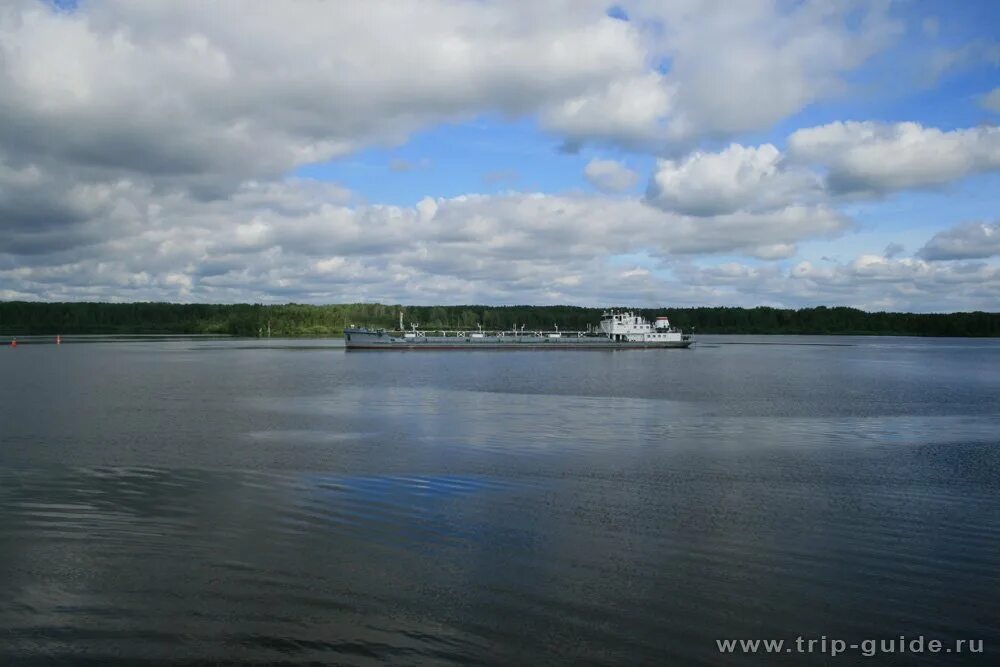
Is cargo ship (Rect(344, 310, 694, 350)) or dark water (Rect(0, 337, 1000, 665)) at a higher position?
cargo ship (Rect(344, 310, 694, 350))

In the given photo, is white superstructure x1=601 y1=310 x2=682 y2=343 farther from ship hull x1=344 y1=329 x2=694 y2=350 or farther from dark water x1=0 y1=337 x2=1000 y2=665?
dark water x1=0 y1=337 x2=1000 y2=665

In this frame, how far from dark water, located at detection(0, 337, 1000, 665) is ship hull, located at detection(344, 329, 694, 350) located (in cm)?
10383

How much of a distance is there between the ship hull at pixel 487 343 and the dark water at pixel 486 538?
104 metres

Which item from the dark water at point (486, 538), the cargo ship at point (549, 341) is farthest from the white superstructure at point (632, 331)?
the dark water at point (486, 538)

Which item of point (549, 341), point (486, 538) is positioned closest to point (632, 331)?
→ point (549, 341)

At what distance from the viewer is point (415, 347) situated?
141125 millimetres

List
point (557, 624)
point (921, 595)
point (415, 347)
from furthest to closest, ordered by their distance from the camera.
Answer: point (415, 347), point (921, 595), point (557, 624)

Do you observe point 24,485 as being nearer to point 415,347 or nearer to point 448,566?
point 448,566

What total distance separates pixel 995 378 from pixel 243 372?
7660 centimetres

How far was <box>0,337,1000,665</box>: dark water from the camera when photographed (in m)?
10.6

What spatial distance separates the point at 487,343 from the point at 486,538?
13452 cm

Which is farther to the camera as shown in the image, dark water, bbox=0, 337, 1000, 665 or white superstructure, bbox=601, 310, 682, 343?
white superstructure, bbox=601, 310, 682, 343

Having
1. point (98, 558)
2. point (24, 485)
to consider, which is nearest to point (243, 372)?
point (24, 485)

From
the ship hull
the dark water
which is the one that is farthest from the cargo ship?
the dark water
